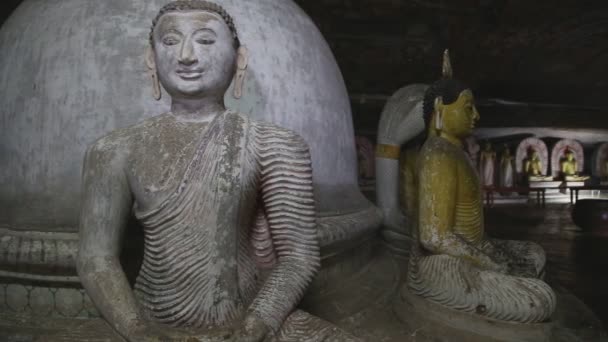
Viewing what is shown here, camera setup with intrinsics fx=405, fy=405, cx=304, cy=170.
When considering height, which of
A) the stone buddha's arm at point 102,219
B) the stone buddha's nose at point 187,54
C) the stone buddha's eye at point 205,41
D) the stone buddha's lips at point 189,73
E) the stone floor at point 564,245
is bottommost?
the stone floor at point 564,245

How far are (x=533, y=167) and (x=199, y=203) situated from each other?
29.7 feet

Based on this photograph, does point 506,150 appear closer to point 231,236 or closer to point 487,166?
point 487,166

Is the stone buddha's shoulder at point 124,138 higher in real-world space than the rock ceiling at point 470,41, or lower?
lower

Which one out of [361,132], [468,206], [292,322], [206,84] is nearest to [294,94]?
[206,84]

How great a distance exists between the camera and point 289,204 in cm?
143

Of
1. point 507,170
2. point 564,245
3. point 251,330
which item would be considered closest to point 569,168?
point 507,170

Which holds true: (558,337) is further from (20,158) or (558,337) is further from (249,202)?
(20,158)

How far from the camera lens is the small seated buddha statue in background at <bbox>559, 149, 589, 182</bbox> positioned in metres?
8.66

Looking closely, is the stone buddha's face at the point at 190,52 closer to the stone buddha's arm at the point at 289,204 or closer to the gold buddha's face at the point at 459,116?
the stone buddha's arm at the point at 289,204

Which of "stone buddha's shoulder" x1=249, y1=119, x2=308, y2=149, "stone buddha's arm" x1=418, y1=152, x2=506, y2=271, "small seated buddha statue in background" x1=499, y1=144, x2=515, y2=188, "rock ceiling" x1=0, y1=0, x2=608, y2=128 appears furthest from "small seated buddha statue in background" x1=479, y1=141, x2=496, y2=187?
"stone buddha's shoulder" x1=249, y1=119, x2=308, y2=149

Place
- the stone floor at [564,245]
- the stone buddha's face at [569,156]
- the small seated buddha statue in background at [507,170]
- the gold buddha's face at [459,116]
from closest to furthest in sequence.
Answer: the gold buddha's face at [459,116] < the stone floor at [564,245] < the small seated buddha statue in background at [507,170] < the stone buddha's face at [569,156]

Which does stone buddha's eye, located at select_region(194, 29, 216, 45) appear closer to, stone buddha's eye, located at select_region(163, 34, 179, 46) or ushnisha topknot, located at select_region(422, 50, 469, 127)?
stone buddha's eye, located at select_region(163, 34, 179, 46)

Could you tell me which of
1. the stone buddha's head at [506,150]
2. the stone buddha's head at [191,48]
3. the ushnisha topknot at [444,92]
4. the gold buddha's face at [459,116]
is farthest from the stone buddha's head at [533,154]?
the stone buddha's head at [191,48]

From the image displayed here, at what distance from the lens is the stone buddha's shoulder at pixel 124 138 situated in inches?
55.7
